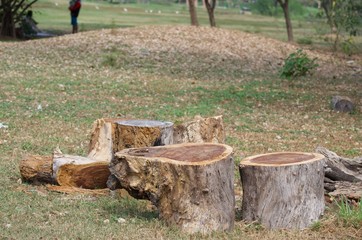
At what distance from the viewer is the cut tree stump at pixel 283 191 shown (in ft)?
21.7

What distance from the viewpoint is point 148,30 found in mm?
23484

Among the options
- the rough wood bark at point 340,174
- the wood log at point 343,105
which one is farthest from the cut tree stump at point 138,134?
the wood log at point 343,105

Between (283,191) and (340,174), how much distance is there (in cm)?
137

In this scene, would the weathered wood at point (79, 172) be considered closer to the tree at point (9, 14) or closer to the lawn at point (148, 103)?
the lawn at point (148, 103)

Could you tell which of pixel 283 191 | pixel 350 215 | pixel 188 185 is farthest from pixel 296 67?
pixel 188 185

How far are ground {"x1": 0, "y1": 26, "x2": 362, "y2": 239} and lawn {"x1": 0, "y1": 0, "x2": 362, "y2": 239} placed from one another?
0.02 m

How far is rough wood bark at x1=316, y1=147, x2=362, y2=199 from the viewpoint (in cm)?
771

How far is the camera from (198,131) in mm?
8391

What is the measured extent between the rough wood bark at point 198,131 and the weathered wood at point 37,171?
48.2 inches

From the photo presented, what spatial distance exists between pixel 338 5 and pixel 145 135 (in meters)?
20.1

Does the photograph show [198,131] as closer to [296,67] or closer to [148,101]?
[148,101]

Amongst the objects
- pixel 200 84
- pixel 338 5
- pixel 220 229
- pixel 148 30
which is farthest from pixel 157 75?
pixel 220 229

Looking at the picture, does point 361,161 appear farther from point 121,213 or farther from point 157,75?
point 157,75

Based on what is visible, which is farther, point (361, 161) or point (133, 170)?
point (361, 161)
